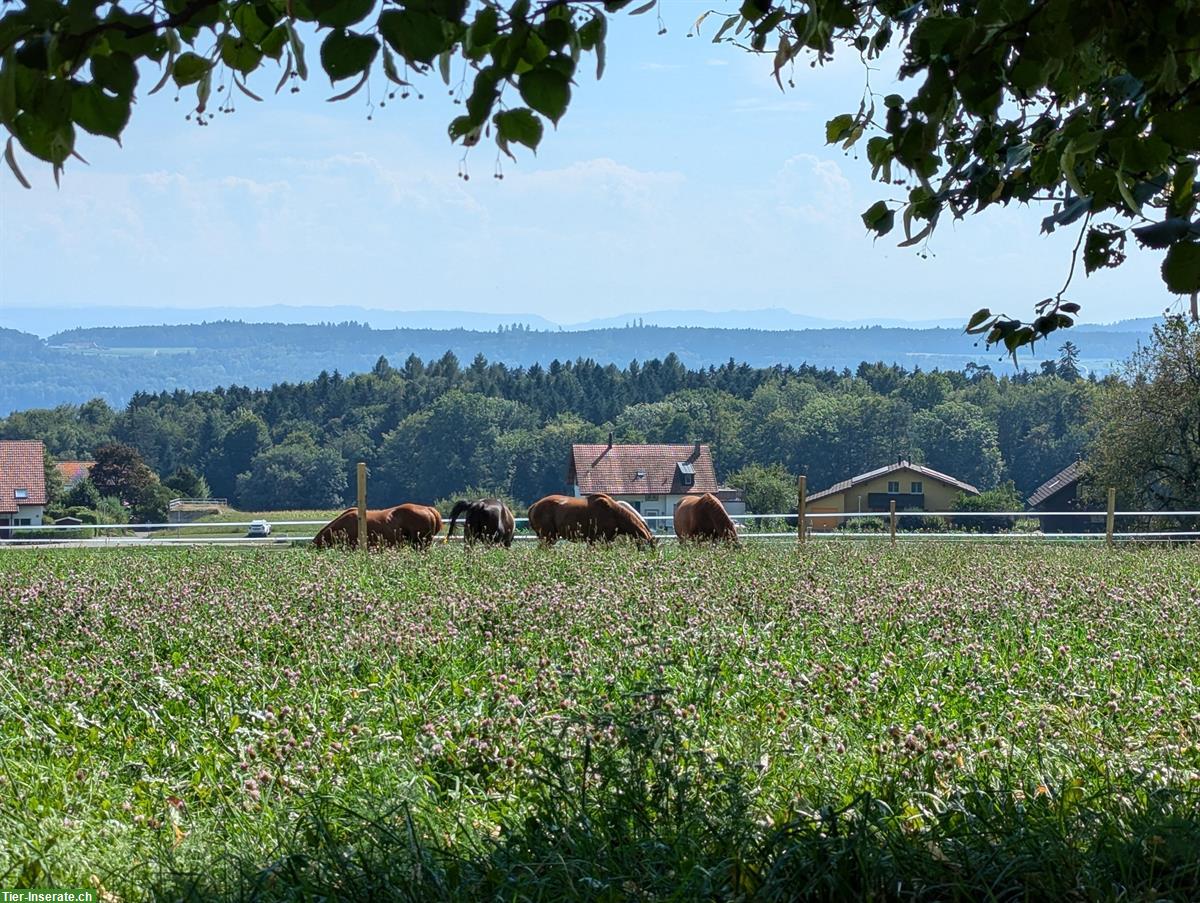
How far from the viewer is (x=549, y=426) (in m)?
128

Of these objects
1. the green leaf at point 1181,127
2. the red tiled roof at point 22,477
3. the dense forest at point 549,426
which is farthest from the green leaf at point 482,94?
the red tiled roof at point 22,477

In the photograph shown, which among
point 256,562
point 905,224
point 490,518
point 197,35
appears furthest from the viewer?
point 490,518

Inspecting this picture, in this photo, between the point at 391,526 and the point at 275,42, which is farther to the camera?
the point at 391,526

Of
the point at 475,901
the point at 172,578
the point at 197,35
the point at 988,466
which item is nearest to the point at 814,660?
the point at 475,901

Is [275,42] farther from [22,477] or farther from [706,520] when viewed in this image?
[22,477]

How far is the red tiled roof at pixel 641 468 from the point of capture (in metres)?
90.2

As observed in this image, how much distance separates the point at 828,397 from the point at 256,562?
381 ft

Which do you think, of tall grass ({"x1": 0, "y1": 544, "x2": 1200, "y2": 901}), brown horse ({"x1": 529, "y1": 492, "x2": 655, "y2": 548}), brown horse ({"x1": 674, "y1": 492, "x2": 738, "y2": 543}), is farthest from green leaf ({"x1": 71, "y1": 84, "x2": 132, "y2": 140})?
brown horse ({"x1": 674, "y1": 492, "x2": 738, "y2": 543})

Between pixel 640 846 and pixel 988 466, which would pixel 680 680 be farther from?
pixel 988 466

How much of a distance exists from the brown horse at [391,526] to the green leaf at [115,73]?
17492mm

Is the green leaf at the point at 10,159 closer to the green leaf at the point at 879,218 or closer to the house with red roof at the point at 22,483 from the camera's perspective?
the green leaf at the point at 879,218

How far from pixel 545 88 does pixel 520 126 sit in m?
0.11

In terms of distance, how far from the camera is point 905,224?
3.87 metres

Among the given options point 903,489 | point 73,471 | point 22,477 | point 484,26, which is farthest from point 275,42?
point 73,471
